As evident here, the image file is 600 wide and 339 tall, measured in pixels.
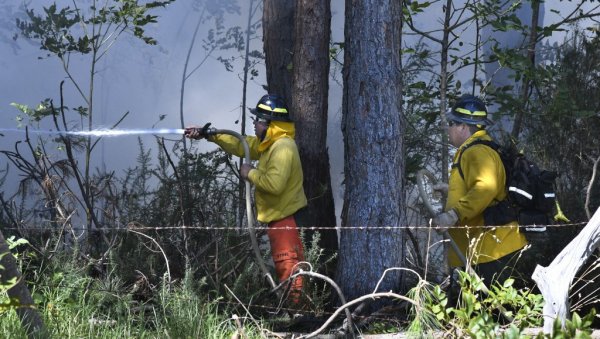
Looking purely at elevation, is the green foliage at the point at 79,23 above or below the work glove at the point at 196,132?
above

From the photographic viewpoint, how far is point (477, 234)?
695 cm

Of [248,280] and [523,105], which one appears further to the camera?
[523,105]

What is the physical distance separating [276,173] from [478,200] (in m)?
1.34

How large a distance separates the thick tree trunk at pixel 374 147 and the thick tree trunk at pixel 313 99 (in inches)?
42.8

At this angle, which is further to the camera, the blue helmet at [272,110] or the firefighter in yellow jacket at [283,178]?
the blue helmet at [272,110]

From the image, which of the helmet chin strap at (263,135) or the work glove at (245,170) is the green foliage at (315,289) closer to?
the work glove at (245,170)

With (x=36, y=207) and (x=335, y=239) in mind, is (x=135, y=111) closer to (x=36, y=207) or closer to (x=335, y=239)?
(x=36, y=207)

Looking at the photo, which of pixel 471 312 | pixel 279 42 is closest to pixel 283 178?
pixel 279 42

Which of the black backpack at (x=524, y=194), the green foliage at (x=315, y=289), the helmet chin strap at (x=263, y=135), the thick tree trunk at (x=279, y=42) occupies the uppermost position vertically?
the thick tree trunk at (x=279, y=42)

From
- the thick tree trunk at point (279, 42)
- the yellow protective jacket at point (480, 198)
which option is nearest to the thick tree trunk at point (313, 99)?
the thick tree trunk at point (279, 42)

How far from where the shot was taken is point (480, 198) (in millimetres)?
6691

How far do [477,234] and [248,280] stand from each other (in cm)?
146

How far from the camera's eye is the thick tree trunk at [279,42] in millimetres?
8633

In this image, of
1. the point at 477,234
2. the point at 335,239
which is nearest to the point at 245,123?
the point at 335,239
